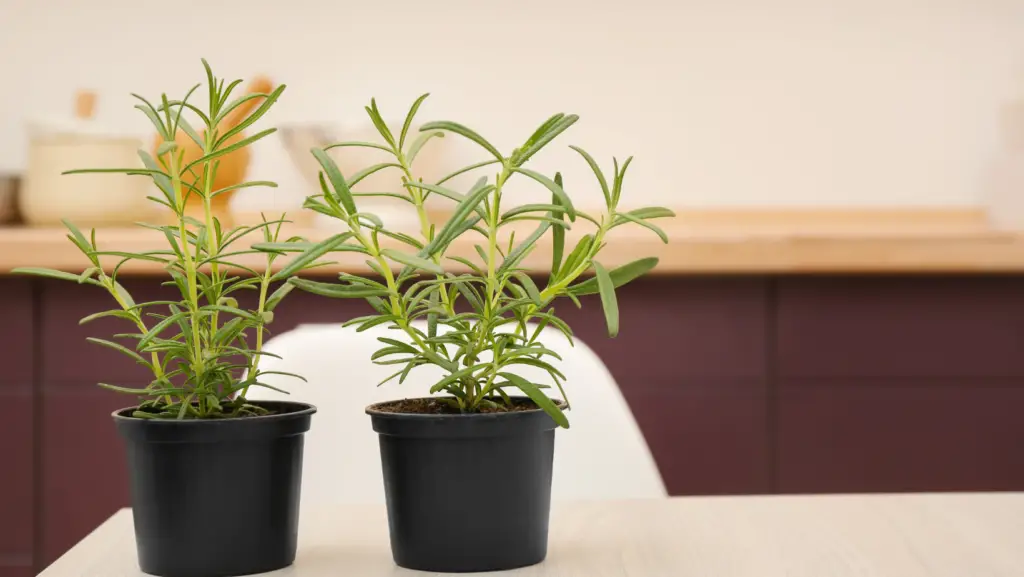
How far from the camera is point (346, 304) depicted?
6.04ft

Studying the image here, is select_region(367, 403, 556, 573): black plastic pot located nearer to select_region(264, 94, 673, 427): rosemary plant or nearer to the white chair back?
select_region(264, 94, 673, 427): rosemary plant

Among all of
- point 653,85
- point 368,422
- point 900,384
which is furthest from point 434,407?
point 653,85

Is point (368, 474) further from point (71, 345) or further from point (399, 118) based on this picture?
point (399, 118)

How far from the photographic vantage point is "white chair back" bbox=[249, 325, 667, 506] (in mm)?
994

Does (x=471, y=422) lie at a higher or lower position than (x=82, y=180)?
lower

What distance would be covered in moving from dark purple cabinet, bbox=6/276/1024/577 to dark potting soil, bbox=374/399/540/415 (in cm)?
132

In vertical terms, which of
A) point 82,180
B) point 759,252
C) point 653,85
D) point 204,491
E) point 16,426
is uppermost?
point 653,85

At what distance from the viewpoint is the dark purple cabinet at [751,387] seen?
188 cm

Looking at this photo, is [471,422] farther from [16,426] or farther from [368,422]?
[16,426]

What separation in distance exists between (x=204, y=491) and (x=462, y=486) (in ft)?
0.39

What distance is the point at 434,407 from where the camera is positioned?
54 cm

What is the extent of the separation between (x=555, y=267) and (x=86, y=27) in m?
2.11

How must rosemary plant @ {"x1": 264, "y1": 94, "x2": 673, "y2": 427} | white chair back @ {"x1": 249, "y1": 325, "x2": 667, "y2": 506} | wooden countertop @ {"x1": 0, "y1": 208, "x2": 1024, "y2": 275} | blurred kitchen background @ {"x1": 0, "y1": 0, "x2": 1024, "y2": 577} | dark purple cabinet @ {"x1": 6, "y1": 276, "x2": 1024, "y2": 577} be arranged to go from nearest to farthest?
1. rosemary plant @ {"x1": 264, "y1": 94, "x2": 673, "y2": 427}
2. white chair back @ {"x1": 249, "y1": 325, "x2": 667, "y2": 506}
3. wooden countertop @ {"x1": 0, "y1": 208, "x2": 1024, "y2": 275}
4. dark purple cabinet @ {"x1": 6, "y1": 276, "x2": 1024, "y2": 577}
5. blurred kitchen background @ {"x1": 0, "y1": 0, "x2": 1024, "y2": 577}

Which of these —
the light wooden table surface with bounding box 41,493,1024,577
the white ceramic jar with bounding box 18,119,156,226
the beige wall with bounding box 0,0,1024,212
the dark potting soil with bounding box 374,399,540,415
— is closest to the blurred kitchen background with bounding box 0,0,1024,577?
the beige wall with bounding box 0,0,1024,212
